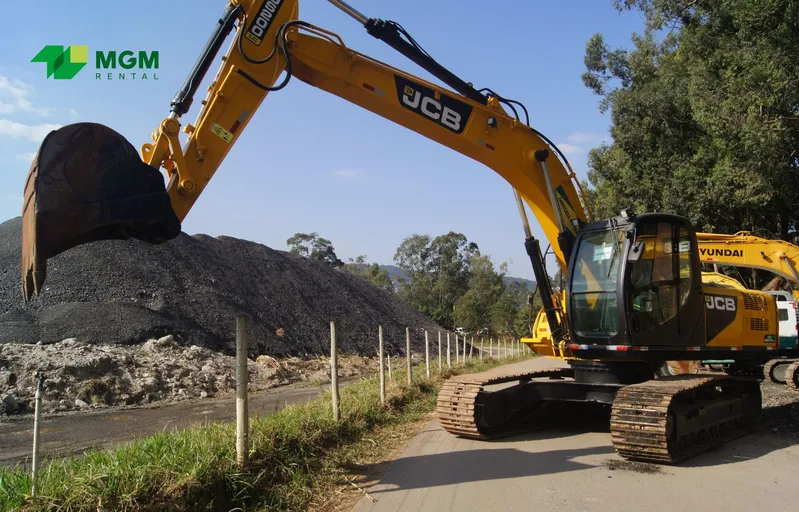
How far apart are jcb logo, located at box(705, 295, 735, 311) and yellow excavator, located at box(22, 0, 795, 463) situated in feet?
0.09

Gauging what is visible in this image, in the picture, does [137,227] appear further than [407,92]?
No

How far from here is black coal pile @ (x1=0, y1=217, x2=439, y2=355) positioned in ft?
60.1

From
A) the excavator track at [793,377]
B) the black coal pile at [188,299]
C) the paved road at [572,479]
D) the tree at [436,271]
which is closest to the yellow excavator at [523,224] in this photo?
the paved road at [572,479]

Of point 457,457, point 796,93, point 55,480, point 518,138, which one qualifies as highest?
point 796,93

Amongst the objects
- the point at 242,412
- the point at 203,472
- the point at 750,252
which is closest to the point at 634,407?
the point at 242,412

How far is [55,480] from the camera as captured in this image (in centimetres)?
415

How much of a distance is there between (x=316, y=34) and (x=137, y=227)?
3.09m

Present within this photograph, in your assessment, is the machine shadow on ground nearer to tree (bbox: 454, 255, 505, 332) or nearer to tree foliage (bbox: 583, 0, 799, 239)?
tree foliage (bbox: 583, 0, 799, 239)

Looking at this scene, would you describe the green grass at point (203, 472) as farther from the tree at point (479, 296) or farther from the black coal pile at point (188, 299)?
the tree at point (479, 296)

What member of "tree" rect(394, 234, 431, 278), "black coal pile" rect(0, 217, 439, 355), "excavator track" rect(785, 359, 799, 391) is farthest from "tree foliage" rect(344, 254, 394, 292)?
"excavator track" rect(785, 359, 799, 391)

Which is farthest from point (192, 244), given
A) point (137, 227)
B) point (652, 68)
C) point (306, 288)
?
point (137, 227)

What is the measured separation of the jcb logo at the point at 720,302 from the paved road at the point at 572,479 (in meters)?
1.78

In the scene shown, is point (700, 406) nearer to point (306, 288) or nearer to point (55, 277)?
point (55, 277)

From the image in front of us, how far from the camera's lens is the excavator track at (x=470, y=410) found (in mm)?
7531
